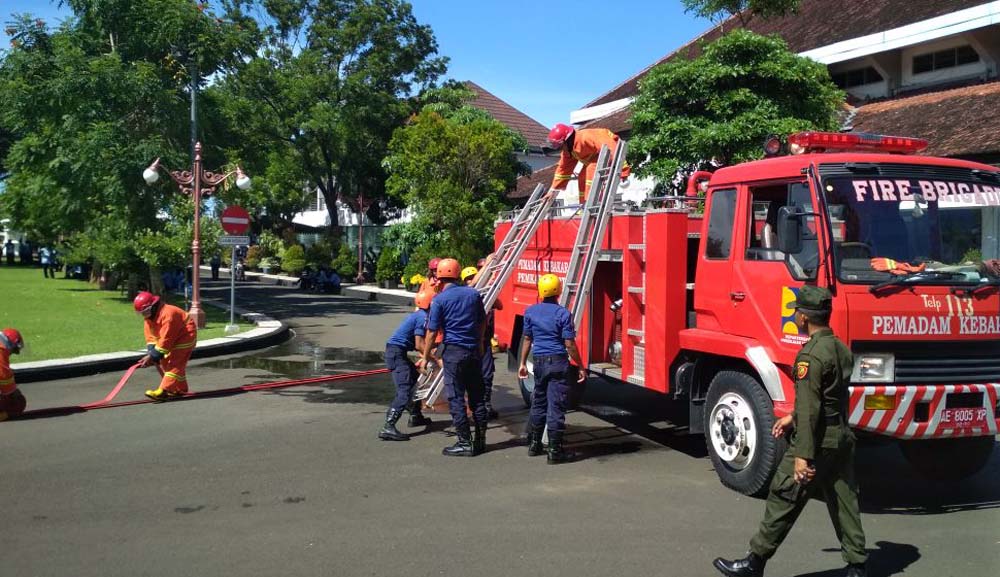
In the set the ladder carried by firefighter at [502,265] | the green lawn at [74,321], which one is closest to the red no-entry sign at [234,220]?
the green lawn at [74,321]

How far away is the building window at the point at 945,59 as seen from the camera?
62.8 feet

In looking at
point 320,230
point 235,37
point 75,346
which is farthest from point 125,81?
point 320,230

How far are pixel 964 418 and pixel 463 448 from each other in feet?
12.8

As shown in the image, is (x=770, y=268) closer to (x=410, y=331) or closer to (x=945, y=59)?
(x=410, y=331)

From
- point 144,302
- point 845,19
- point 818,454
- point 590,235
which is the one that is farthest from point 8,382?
point 845,19

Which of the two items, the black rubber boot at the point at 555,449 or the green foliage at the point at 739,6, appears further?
the green foliage at the point at 739,6

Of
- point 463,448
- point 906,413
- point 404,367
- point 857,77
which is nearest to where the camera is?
point 906,413

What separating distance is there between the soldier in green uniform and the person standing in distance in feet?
8.87

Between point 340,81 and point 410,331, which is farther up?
point 340,81

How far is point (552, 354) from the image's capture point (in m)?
7.14

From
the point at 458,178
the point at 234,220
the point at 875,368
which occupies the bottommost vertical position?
the point at 875,368

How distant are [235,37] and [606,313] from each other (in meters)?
17.6

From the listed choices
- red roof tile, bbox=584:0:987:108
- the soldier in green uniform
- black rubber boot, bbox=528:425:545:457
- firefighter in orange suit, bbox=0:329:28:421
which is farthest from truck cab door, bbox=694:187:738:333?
red roof tile, bbox=584:0:987:108

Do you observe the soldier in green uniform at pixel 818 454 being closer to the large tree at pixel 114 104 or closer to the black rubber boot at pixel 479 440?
the black rubber boot at pixel 479 440
